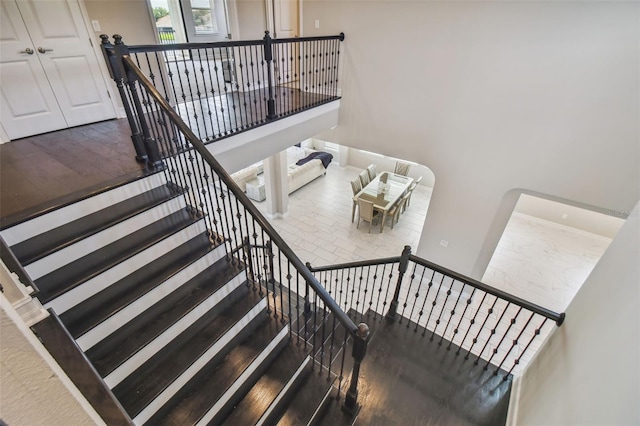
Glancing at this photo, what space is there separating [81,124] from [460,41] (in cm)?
471

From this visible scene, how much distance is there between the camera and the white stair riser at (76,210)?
1.77 metres

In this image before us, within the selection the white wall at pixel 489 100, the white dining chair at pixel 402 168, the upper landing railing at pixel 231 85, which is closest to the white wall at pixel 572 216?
the white dining chair at pixel 402 168

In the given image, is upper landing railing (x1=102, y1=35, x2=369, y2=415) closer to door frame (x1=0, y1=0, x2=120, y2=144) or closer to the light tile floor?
door frame (x1=0, y1=0, x2=120, y2=144)

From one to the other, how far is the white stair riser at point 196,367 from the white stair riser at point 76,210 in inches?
50.3

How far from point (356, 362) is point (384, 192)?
5.79 metres

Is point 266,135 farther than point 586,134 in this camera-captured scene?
Yes

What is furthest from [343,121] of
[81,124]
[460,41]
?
[81,124]

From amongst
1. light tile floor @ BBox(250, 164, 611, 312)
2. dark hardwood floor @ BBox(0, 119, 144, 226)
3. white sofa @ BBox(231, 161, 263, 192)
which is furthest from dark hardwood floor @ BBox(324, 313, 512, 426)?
white sofa @ BBox(231, 161, 263, 192)

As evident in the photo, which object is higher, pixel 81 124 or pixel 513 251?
pixel 81 124

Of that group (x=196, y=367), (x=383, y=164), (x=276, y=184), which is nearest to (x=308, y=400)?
(x=196, y=367)

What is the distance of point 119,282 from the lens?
1.91m

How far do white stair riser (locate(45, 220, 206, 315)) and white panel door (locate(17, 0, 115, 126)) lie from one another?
2418 millimetres

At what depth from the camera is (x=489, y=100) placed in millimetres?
3643

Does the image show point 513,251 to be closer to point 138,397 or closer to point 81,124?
point 138,397
